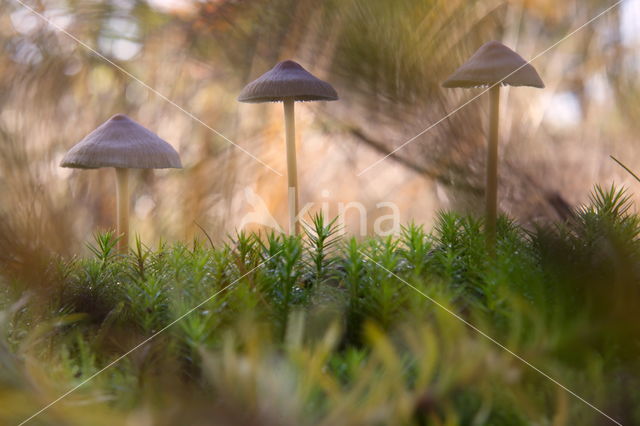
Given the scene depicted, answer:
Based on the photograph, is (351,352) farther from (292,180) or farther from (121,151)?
(121,151)

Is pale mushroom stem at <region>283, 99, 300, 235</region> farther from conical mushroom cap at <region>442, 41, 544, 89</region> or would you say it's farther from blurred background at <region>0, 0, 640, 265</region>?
conical mushroom cap at <region>442, 41, 544, 89</region>

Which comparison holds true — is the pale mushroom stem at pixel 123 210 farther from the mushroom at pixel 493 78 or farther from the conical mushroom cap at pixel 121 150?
the mushroom at pixel 493 78

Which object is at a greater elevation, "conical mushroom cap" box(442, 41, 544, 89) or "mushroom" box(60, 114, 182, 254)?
"conical mushroom cap" box(442, 41, 544, 89)

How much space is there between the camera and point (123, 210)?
606 mm

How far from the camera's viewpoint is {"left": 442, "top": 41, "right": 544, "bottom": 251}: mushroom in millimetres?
416

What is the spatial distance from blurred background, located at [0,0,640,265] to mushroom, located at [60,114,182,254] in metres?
0.06

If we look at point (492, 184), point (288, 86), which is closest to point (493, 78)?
point (492, 184)

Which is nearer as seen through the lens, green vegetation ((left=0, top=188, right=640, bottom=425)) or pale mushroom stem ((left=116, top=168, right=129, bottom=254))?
green vegetation ((left=0, top=188, right=640, bottom=425))

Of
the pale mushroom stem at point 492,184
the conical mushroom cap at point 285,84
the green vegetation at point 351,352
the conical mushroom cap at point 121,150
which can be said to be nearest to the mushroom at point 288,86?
the conical mushroom cap at point 285,84

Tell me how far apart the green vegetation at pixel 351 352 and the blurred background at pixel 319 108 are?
0.07 m

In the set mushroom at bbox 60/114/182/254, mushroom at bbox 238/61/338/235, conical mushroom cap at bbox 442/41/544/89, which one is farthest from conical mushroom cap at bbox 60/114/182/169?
conical mushroom cap at bbox 442/41/544/89

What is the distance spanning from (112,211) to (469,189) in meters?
0.47

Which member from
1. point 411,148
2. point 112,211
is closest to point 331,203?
point 411,148

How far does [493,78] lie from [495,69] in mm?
13
